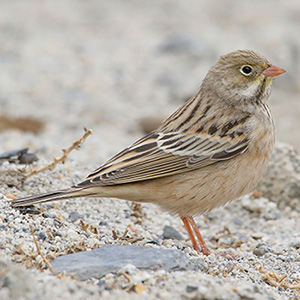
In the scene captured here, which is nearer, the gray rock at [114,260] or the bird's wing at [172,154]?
the gray rock at [114,260]

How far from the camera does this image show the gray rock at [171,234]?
22.8ft

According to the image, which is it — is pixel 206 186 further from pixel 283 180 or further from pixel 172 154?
pixel 283 180

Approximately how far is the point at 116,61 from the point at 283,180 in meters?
7.33

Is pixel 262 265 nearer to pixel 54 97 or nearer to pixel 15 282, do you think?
pixel 15 282

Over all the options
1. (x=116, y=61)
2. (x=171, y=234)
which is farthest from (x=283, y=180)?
(x=116, y=61)

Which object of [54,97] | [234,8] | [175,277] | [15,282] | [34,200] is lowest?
[175,277]

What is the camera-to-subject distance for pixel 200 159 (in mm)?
6383

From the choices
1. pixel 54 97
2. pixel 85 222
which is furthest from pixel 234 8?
pixel 85 222

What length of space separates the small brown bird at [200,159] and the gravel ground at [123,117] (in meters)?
0.41

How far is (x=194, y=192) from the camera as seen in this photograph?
624 cm

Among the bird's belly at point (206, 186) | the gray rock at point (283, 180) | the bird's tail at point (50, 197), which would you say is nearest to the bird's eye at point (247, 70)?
the bird's belly at point (206, 186)

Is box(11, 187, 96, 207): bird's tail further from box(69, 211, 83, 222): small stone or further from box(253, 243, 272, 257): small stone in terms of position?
box(253, 243, 272, 257): small stone

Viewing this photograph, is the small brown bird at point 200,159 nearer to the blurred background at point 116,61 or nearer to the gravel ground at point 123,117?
the gravel ground at point 123,117

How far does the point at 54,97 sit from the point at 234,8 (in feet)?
26.0
